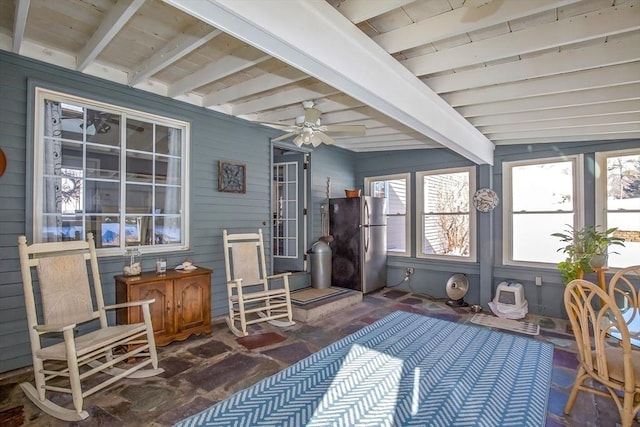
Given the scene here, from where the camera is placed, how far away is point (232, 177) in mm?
4281

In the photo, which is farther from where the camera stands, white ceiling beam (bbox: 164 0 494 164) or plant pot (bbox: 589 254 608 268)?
plant pot (bbox: 589 254 608 268)

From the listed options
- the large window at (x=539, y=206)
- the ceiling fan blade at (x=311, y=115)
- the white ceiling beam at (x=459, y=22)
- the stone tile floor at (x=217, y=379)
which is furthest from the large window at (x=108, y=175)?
the large window at (x=539, y=206)

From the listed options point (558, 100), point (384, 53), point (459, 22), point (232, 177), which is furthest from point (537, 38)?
point (232, 177)

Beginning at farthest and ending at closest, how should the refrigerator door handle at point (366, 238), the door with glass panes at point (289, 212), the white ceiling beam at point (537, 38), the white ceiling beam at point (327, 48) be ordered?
the door with glass panes at point (289, 212) < the refrigerator door handle at point (366, 238) < the white ceiling beam at point (537, 38) < the white ceiling beam at point (327, 48)

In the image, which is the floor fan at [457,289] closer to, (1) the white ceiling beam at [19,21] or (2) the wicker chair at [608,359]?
(2) the wicker chair at [608,359]

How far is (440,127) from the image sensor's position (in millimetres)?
3225

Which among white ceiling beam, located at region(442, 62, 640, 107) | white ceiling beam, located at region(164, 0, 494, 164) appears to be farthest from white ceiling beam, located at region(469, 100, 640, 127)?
white ceiling beam, located at region(164, 0, 494, 164)

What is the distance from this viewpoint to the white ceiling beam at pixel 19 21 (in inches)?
79.6

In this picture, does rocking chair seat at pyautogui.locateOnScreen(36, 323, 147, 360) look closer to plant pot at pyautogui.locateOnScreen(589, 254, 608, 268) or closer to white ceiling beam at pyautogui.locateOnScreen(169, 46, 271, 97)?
white ceiling beam at pyautogui.locateOnScreen(169, 46, 271, 97)

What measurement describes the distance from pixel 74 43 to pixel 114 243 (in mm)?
1878

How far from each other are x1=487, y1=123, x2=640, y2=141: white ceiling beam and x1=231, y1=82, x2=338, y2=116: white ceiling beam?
8.46ft

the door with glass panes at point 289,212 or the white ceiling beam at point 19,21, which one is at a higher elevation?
the white ceiling beam at point 19,21

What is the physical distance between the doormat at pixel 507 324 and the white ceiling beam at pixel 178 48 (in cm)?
434

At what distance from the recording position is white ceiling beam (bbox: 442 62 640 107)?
8.20 ft
